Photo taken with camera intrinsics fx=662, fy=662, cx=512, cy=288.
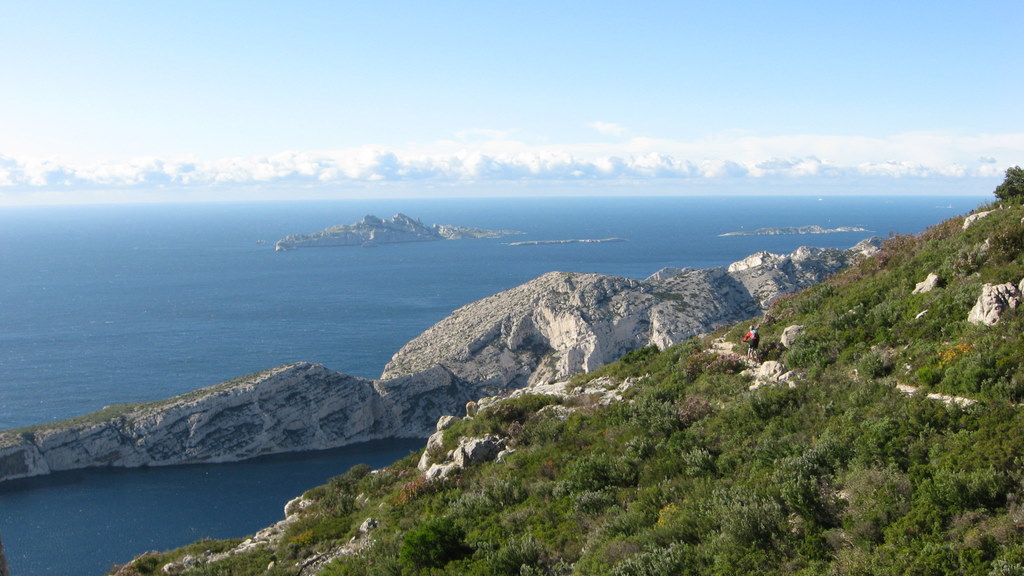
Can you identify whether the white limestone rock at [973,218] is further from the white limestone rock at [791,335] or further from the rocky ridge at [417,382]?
the rocky ridge at [417,382]

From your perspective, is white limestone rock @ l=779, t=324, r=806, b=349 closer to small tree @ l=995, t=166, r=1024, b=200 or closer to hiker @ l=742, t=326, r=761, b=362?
hiker @ l=742, t=326, r=761, b=362

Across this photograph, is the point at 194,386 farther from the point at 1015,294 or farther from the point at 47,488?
the point at 1015,294

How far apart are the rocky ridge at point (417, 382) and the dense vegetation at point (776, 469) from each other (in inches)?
1749

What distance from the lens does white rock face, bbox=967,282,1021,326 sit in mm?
15031

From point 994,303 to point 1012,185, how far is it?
430 inches

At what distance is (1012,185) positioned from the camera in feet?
75.8

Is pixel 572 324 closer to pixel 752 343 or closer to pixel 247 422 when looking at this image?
pixel 247 422

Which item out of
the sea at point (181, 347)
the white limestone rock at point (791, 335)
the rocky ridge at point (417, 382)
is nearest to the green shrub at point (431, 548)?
the white limestone rock at point (791, 335)

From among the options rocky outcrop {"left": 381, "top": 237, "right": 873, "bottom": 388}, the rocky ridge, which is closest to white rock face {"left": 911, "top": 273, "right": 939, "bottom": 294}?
the rocky ridge

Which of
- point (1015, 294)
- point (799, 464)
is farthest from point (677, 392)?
point (1015, 294)

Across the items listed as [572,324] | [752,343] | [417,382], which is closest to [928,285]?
[752,343]

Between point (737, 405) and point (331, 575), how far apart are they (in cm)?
1059

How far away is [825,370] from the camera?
55.1ft

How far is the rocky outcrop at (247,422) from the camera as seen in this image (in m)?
58.7
